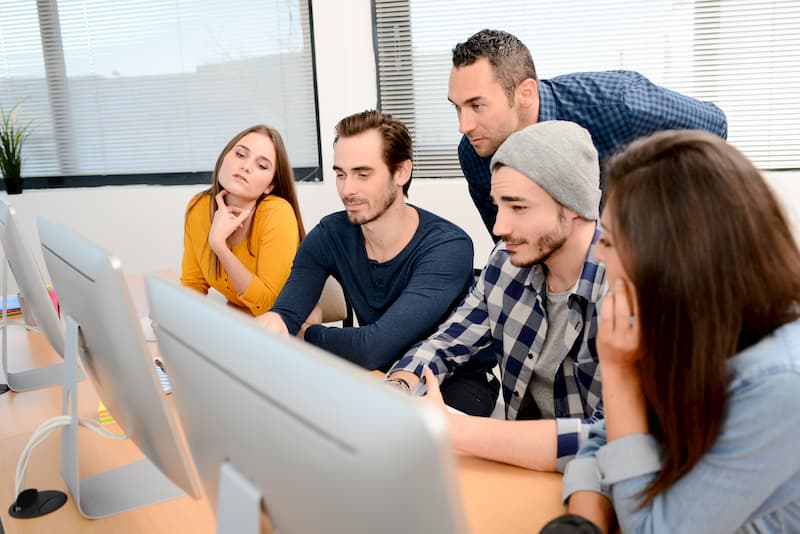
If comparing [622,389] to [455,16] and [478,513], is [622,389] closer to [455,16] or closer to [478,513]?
[478,513]

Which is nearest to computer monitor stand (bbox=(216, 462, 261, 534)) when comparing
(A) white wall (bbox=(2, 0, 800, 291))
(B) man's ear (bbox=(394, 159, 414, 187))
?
(B) man's ear (bbox=(394, 159, 414, 187))

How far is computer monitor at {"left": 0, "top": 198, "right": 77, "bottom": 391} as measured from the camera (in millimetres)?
1597

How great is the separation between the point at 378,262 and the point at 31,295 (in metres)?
0.90

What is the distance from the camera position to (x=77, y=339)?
46.9 inches

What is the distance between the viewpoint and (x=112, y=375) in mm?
1105

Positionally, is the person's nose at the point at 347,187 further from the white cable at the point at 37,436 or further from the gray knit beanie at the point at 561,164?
the white cable at the point at 37,436

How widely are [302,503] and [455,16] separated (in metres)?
3.31

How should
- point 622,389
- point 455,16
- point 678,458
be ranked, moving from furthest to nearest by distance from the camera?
1. point 455,16
2. point 622,389
3. point 678,458

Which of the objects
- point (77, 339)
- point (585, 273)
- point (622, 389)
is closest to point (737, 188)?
point (622, 389)

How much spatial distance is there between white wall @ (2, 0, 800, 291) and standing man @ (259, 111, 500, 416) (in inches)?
53.6

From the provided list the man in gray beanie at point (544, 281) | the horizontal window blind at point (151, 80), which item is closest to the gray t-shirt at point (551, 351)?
the man in gray beanie at point (544, 281)

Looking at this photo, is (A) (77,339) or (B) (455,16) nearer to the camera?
(A) (77,339)

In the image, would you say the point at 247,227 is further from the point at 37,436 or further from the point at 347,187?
the point at 37,436

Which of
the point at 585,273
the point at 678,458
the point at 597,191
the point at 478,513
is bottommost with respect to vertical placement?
the point at 478,513
